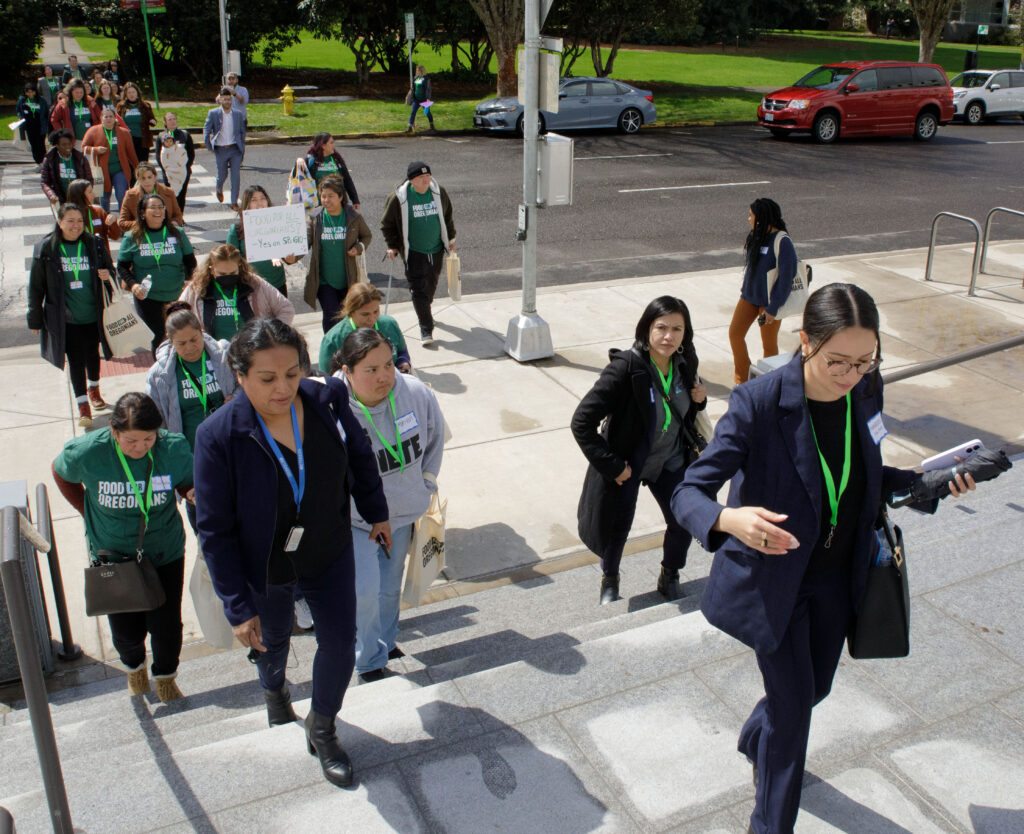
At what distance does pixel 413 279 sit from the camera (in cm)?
922

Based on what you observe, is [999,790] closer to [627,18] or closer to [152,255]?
[152,255]

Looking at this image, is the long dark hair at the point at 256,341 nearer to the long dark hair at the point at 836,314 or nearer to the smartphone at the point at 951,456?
the long dark hair at the point at 836,314

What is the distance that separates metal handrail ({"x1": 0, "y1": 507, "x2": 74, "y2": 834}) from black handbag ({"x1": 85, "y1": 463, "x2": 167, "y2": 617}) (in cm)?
138

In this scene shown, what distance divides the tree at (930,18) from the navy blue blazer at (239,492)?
3409cm

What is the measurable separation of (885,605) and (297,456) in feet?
6.28

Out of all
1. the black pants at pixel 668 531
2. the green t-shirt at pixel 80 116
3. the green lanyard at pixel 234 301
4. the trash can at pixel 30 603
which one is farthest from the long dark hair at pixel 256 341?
the green t-shirt at pixel 80 116

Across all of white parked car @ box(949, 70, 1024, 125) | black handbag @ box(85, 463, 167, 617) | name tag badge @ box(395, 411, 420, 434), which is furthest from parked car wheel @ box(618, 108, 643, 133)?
black handbag @ box(85, 463, 167, 617)

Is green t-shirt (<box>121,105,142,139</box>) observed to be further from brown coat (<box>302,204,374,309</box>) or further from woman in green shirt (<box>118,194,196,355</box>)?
woman in green shirt (<box>118,194,196,355</box>)

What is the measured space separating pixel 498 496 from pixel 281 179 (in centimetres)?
1282

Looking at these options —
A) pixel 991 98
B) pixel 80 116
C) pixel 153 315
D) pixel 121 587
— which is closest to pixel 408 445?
pixel 121 587

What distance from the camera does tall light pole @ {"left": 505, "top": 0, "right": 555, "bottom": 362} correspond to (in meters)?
8.07

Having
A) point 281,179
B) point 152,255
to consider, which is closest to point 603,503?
point 152,255

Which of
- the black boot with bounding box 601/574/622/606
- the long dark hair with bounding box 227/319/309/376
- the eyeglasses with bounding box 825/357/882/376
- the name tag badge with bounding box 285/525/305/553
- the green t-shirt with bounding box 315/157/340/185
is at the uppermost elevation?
the eyeglasses with bounding box 825/357/882/376

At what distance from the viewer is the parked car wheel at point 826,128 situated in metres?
23.1
